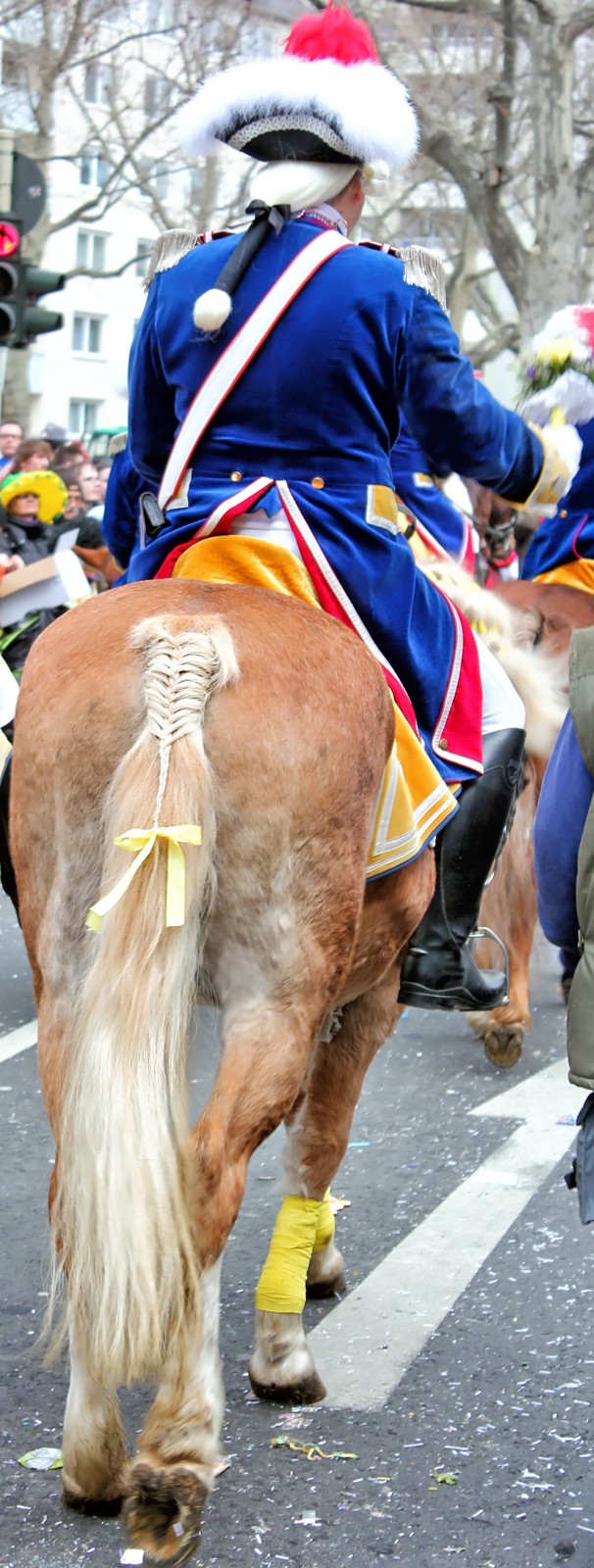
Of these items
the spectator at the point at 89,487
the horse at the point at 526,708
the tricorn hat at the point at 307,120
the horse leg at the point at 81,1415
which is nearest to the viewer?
the horse leg at the point at 81,1415

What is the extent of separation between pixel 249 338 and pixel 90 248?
167ft

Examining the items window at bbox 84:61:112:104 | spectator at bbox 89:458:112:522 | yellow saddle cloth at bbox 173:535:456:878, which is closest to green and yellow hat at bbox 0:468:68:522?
spectator at bbox 89:458:112:522

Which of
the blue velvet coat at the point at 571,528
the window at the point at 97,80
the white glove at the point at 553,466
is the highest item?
the window at the point at 97,80

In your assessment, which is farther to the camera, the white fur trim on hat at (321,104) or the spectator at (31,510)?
the spectator at (31,510)

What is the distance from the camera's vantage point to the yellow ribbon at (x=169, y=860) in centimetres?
246

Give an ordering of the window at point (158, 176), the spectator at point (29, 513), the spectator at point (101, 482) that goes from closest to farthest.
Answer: the spectator at point (29, 513) < the spectator at point (101, 482) < the window at point (158, 176)

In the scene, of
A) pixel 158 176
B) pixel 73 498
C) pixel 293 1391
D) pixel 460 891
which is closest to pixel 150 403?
pixel 460 891

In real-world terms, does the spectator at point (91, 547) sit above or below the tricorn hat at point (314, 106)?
below

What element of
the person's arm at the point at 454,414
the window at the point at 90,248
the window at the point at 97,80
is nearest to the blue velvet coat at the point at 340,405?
the person's arm at the point at 454,414

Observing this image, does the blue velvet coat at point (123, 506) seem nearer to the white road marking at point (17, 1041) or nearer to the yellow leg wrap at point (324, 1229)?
the yellow leg wrap at point (324, 1229)

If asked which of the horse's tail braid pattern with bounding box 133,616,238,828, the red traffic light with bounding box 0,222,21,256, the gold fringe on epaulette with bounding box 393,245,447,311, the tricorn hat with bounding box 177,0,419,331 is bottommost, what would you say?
the horse's tail braid pattern with bounding box 133,616,238,828

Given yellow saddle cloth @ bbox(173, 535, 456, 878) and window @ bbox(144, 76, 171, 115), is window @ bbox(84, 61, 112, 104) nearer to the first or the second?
window @ bbox(144, 76, 171, 115)

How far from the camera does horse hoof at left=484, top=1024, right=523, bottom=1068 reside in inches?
236

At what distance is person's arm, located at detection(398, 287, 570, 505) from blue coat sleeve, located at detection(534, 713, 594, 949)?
60 centimetres
